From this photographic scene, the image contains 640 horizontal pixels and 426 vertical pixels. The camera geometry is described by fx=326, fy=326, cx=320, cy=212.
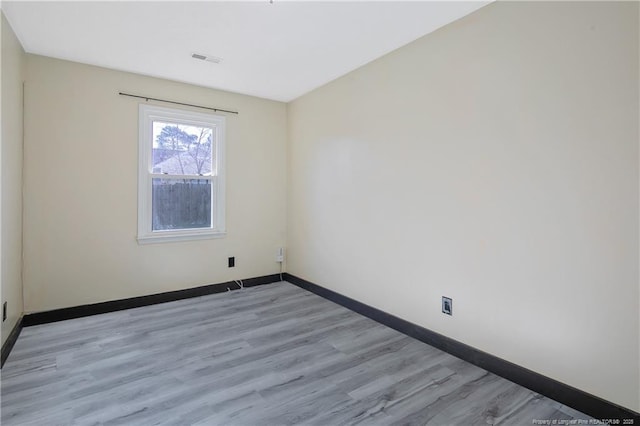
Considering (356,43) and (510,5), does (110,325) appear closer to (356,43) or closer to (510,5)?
(356,43)

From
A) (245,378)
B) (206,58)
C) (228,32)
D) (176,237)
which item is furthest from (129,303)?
(228,32)

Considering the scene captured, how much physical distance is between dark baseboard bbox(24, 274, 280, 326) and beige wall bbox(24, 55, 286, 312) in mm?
55

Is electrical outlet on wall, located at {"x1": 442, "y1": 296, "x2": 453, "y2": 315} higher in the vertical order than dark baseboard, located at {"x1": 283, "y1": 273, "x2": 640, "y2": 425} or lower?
higher

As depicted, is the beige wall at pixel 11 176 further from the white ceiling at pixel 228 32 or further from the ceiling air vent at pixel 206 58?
the ceiling air vent at pixel 206 58

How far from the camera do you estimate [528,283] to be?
76.8 inches

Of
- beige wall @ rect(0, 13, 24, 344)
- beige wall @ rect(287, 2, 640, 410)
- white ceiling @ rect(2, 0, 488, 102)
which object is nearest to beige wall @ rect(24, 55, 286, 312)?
beige wall @ rect(0, 13, 24, 344)

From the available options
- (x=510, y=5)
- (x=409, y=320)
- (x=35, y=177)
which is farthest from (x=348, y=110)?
(x=35, y=177)

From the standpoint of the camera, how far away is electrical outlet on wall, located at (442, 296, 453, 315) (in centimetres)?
237

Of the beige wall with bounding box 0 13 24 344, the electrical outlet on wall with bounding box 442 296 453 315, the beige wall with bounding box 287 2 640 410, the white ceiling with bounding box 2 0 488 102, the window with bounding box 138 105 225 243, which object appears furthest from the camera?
the window with bounding box 138 105 225 243

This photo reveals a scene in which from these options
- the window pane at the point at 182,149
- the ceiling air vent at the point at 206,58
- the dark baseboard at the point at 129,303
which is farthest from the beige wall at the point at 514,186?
the window pane at the point at 182,149

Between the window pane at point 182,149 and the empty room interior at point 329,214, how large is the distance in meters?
0.03

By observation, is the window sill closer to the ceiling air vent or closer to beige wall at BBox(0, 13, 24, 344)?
beige wall at BBox(0, 13, 24, 344)

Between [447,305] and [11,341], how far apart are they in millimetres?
3209

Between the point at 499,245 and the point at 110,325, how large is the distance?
319 cm
